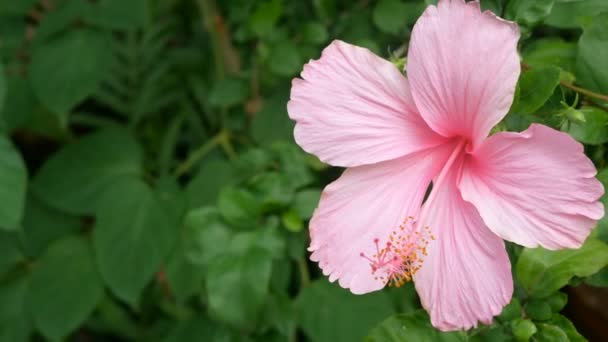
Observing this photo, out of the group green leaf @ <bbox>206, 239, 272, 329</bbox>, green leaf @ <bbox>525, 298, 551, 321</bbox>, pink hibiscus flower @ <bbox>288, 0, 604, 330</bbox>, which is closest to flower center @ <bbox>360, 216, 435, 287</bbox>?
pink hibiscus flower @ <bbox>288, 0, 604, 330</bbox>

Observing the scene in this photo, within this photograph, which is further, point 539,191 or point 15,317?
point 15,317

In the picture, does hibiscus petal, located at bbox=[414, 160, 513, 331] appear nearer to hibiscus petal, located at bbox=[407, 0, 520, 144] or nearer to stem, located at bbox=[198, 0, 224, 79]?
hibiscus petal, located at bbox=[407, 0, 520, 144]

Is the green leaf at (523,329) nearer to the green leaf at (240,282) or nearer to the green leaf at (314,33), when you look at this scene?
the green leaf at (240,282)

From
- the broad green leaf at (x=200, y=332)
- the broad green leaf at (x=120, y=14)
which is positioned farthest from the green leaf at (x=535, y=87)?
the broad green leaf at (x=120, y=14)

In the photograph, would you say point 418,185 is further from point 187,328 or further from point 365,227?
point 187,328

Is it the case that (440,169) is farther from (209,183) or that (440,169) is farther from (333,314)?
(209,183)

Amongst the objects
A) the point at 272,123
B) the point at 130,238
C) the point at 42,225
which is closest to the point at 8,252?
the point at 42,225
